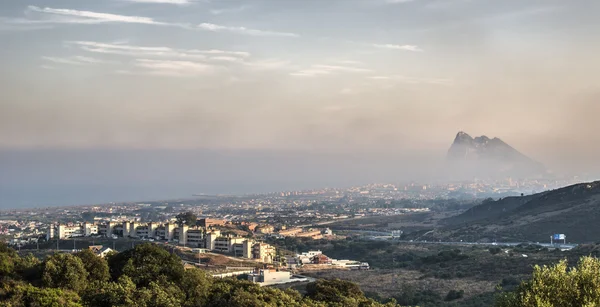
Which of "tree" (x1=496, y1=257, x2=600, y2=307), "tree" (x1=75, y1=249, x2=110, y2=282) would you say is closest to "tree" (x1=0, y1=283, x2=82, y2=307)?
"tree" (x1=75, y1=249, x2=110, y2=282)

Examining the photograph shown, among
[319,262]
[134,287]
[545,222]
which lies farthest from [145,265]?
[545,222]

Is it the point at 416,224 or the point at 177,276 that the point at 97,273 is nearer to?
the point at 177,276

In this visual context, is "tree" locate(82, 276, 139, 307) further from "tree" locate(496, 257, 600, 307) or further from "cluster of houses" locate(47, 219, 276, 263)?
"cluster of houses" locate(47, 219, 276, 263)

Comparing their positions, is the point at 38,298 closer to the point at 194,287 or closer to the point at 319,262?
the point at 194,287

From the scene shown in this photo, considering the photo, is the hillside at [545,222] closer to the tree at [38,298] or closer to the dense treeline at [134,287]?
the dense treeline at [134,287]

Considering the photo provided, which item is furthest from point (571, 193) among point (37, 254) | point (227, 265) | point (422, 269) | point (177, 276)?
point (177, 276)

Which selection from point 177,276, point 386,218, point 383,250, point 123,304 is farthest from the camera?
point 386,218
